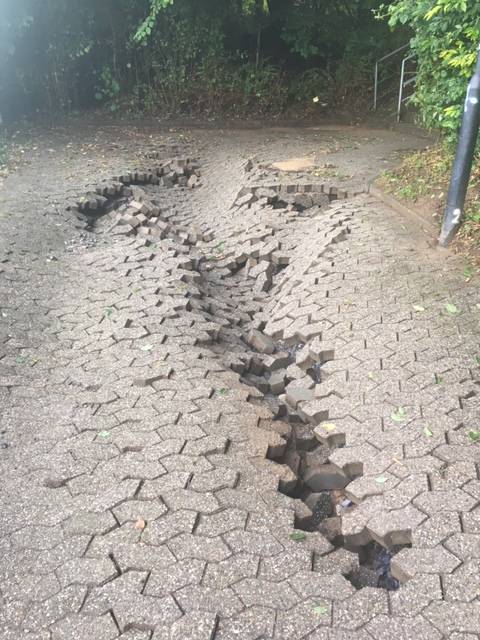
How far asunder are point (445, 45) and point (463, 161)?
1.46m

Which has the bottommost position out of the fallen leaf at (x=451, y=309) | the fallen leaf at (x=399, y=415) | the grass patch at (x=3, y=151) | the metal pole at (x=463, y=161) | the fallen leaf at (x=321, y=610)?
the fallen leaf at (x=321, y=610)

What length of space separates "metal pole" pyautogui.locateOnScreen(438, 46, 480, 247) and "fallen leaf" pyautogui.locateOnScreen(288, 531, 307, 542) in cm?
415

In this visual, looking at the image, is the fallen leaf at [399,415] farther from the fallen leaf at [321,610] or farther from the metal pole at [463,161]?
the metal pole at [463,161]

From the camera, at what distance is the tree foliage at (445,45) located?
18.8 ft

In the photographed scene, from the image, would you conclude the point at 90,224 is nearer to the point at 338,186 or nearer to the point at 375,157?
the point at 338,186

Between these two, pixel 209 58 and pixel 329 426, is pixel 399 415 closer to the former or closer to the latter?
pixel 329 426

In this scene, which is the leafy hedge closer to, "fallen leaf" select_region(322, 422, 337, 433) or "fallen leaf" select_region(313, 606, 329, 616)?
"fallen leaf" select_region(322, 422, 337, 433)

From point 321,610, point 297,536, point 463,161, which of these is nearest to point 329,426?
point 297,536

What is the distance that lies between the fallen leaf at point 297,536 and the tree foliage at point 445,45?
4483mm

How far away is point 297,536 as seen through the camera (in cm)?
323

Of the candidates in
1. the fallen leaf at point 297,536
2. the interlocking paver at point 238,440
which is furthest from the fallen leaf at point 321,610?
the fallen leaf at point 297,536

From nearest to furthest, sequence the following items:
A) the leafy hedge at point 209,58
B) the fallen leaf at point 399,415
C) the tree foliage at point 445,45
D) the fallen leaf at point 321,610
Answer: the fallen leaf at point 321,610 → the fallen leaf at point 399,415 → the tree foliage at point 445,45 → the leafy hedge at point 209,58

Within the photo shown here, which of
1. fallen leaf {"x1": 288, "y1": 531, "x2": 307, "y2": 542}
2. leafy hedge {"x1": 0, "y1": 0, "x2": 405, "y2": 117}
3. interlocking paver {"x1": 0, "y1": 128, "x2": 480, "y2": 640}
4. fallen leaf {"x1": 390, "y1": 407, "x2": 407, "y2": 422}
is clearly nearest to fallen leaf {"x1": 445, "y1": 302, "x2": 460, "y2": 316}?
interlocking paver {"x1": 0, "y1": 128, "x2": 480, "y2": 640}

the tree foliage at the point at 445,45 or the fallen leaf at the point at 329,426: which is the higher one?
the tree foliage at the point at 445,45
